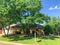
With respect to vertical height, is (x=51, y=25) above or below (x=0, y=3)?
below

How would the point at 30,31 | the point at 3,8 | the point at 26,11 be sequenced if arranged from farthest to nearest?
1. the point at 30,31
2. the point at 26,11
3. the point at 3,8

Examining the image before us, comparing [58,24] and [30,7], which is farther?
[58,24]

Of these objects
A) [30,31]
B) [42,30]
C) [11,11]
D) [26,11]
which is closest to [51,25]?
[42,30]

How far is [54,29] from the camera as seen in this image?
74.8m

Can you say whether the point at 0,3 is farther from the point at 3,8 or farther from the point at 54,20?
the point at 54,20

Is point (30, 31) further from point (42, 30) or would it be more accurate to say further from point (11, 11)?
point (11, 11)

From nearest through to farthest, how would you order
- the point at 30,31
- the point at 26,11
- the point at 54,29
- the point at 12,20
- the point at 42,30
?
the point at 12,20, the point at 26,11, the point at 30,31, the point at 42,30, the point at 54,29

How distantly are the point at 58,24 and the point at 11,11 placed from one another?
34.2 meters

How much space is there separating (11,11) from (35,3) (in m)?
7.69

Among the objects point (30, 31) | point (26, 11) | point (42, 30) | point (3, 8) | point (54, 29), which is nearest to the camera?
point (3, 8)

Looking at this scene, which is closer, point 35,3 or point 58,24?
point 35,3

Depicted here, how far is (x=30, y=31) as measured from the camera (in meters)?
63.6

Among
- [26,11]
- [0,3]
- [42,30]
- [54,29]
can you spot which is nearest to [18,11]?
[26,11]

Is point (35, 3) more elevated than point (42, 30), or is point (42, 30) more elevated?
point (35, 3)
